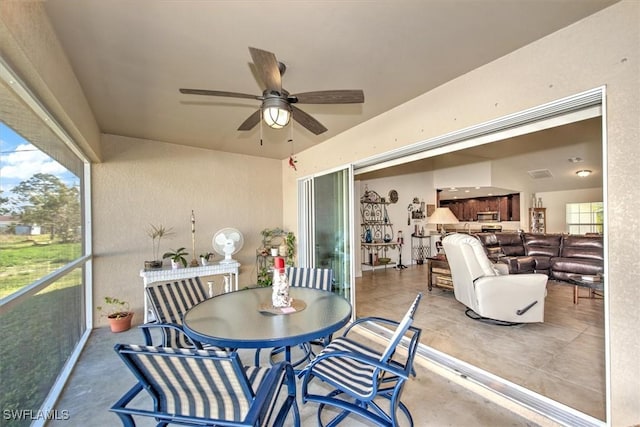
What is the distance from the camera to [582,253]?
5.29 metres

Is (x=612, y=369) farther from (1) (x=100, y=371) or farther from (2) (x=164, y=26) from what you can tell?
(1) (x=100, y=371)

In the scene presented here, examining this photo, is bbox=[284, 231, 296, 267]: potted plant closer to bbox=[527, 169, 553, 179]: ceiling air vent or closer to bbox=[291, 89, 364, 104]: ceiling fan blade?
bbox=[291, 89, 364, 104]: ceiling fan blade

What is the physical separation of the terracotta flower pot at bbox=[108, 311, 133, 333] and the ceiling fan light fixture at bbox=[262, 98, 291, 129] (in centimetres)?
329

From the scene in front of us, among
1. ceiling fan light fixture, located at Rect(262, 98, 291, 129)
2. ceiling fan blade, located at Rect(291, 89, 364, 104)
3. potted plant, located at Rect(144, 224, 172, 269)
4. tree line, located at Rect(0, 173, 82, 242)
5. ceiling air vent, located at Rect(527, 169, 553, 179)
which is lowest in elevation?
potted plant, located at Rect(144, 224, 172, 269)

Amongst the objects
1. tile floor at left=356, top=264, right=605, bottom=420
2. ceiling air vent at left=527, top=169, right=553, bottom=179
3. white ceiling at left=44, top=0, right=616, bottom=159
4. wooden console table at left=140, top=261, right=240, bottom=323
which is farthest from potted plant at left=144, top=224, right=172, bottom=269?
ceiling air vent at left=527, top=169, right=553, bottom=179

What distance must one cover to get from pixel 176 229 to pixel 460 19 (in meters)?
4.28

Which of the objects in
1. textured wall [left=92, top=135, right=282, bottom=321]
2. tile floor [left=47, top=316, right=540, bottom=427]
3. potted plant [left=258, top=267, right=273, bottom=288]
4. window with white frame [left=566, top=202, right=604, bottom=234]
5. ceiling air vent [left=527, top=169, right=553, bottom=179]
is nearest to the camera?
tile floor [left=47, top=316, right=540, bottom=427]

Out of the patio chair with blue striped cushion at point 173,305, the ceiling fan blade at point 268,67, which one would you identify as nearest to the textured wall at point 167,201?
the patio chair with blue striped cushion at point 173,305

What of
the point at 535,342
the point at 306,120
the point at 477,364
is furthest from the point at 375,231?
the point at 306,120

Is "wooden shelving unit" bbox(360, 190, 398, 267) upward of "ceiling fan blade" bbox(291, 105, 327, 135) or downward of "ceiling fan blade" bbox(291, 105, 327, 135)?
downward

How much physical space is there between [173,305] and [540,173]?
29.1ft

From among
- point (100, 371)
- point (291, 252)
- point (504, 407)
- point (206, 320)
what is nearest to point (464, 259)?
point (504, 407)

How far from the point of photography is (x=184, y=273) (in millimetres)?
3693

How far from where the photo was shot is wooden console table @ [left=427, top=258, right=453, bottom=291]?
15.6 feet
